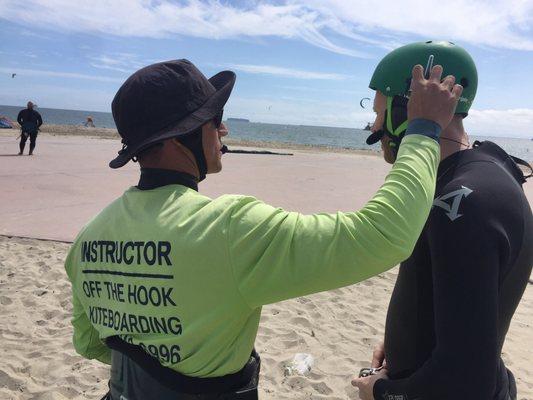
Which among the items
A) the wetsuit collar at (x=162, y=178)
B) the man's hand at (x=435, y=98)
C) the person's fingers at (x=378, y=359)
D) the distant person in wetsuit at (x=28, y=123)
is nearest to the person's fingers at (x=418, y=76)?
the man's hand at (x=435, y=98)

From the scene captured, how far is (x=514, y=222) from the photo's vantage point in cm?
148

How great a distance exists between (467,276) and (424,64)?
0.96m

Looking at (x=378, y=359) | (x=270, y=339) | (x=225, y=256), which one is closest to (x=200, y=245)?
(x=225, y=256)

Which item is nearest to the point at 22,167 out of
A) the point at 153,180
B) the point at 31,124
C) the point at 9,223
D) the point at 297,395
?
the point at 31,124

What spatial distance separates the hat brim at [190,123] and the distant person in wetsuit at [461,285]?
2.48 feet

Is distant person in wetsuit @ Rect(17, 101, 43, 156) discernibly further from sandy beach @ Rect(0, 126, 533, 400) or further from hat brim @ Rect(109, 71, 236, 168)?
hat brim @ Rect(109, 71, 236, 168)

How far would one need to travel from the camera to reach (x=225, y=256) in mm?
1389

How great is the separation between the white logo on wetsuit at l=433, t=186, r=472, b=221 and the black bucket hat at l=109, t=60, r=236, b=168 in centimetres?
80

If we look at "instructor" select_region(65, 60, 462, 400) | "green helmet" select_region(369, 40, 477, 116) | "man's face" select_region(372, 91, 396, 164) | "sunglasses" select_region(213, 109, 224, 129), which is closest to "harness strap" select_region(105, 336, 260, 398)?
"instructor" select_region(65, 60, 462, 400)

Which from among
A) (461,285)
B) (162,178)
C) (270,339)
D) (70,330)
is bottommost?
(70,330)

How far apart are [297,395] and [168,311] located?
2628mm

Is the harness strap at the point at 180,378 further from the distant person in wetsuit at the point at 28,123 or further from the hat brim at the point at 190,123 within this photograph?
the distant person in wetsuit at the point at 28,123

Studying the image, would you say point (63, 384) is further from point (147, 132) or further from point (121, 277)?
point (147, 132)

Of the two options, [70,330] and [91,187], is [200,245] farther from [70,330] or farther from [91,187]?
[91,187]
